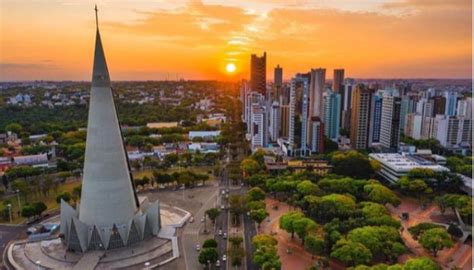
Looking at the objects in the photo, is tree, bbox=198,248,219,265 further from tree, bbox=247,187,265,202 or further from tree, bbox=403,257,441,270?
tree, bbox=403,257,441,270

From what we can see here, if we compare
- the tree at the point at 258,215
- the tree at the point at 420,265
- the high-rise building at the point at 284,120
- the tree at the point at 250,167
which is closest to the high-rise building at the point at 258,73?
the high-rise building at the point at 284,120

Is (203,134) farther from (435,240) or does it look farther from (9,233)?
(435,240)

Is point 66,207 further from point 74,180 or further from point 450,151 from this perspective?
point 450,151

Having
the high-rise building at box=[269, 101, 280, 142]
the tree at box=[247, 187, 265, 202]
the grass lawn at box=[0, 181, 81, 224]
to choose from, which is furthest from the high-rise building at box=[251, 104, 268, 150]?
the grass lawn at box=[0, 181, 81, 224]

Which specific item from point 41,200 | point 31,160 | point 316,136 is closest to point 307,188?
point 316,136

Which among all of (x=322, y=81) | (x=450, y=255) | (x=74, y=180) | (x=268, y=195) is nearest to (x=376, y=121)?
(x=322, y=81)

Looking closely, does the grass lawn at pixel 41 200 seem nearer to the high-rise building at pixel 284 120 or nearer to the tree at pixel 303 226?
the tree at pixel 303 226
